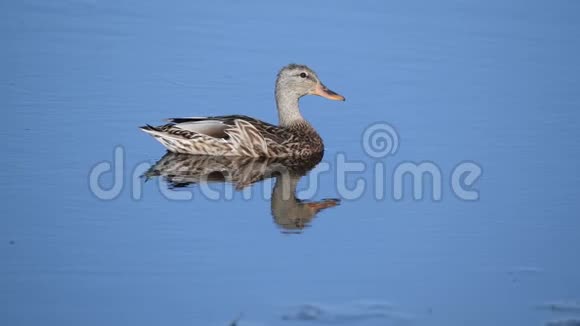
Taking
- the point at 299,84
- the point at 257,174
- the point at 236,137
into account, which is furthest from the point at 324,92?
the point at 257,174

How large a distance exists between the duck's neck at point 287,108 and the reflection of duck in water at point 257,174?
0.96 metres

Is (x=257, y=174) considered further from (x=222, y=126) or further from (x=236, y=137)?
(x=222, y=126)

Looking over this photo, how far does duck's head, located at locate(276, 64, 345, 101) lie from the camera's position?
48.0 ft

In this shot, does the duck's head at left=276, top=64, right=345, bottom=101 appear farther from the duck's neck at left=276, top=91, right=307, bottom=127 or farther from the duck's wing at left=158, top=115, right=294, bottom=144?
the duck's wing at left=158, top=115, right=294, bottom=144

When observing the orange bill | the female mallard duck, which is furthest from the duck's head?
the female mallard duck

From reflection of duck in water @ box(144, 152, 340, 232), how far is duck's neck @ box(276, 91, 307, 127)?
96cm

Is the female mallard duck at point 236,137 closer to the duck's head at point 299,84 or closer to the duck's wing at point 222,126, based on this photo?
the duck's wing at point 222,126

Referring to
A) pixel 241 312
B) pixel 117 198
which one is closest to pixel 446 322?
pixel 241 312

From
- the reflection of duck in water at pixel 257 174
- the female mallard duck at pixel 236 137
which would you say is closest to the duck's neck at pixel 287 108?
the female mallard duck at pixel 236 137

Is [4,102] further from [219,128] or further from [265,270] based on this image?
[265,270]

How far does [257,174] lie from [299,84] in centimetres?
211

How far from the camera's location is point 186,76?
15633mm

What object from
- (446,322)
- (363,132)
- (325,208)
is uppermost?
(363,132)

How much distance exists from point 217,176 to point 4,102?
3079mm
